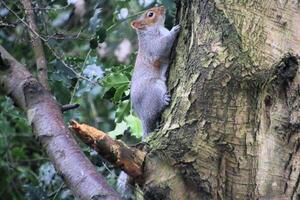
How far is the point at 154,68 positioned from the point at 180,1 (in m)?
0.48

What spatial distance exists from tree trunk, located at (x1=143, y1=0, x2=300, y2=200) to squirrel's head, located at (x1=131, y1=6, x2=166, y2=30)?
3.64 feet

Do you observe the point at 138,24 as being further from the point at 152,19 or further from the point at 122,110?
the point at 122,110

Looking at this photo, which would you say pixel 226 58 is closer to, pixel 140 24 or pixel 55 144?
pixel 55 144

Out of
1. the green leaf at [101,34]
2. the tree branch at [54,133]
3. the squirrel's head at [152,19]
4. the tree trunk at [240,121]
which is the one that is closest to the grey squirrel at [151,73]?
the squirrel's head at [152,19]

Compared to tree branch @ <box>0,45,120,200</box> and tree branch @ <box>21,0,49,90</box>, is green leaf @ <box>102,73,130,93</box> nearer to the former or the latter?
tree branch @ <box>21,0,49,90</box>

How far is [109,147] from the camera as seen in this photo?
1.65 metres

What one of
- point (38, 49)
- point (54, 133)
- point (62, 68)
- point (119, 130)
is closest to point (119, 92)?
point (119, 130)

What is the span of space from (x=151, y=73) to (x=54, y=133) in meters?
0.91

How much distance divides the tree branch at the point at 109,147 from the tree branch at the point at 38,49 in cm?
46

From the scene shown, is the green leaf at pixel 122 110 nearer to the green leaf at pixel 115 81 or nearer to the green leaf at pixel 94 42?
the green leaf at pixel 115 81

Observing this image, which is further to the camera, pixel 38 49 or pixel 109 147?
pixel 38 49

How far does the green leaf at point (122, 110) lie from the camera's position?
105 inches

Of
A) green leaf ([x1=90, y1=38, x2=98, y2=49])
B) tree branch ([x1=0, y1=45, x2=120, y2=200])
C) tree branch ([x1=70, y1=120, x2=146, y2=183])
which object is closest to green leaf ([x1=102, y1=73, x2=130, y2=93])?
green leaf ([x1=90, y1=38, x2=98, y2=49])

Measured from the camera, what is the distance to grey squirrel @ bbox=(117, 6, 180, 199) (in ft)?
8.03
